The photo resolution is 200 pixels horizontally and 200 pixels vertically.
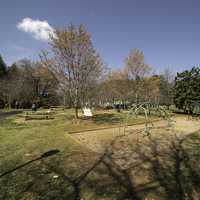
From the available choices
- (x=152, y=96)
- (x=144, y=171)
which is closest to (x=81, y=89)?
(x=144, y=171)

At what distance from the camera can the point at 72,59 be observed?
11500 mm

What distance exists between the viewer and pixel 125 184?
3625 mm

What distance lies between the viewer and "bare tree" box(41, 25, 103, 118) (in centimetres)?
1126

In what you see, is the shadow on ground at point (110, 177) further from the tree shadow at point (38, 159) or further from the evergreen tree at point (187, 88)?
the evergreen tree at point (187, 88)

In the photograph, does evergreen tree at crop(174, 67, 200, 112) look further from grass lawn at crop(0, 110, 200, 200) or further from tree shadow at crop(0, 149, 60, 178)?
tree shadow at crop(0, 149, 60, 178)

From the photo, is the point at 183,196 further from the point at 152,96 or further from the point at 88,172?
the point at 152,96

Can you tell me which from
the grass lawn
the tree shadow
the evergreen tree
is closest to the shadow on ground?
the grass lawn

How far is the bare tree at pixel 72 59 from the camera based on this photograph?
11.3 metres

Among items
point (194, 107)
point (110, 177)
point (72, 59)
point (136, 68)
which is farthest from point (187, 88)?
point (110, 177)

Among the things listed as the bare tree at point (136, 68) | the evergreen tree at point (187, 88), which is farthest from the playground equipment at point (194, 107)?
the bare tree at point (136, 68)

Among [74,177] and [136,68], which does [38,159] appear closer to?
[74,177]

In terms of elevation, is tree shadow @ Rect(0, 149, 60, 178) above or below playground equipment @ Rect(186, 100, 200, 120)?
below

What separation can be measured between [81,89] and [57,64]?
7.94 feet

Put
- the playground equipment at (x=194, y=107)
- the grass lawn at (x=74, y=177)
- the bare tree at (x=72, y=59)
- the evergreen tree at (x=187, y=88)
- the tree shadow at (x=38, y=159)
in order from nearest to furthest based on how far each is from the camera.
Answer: the grass lawn at (x=74, y=177)
the tree shadow at (x=38, y=159)
the bare tree at (x=72, y=59)
the playground equipment at (x=194, y=107)
the evergreen tree at (x=187, y=88)
